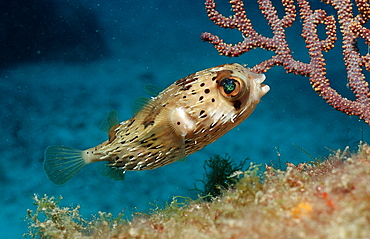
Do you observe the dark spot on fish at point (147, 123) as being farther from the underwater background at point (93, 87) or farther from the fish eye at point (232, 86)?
the underwater background at point (93, 87)

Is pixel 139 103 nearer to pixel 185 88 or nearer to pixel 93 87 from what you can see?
pixel 185 88

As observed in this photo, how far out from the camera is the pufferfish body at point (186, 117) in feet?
9.43

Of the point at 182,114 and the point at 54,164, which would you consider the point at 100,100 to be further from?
the point at 182,114

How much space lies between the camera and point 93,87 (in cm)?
1359

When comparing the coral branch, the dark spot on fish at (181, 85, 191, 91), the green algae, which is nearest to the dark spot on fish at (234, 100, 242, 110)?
the dark spot on fish at (181, 85, 191, 91)

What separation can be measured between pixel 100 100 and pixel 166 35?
5254 mm

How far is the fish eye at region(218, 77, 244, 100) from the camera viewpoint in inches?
109

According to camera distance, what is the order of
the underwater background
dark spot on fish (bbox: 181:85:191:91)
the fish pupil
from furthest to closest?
the underwater background, dark spot on fish (bbox: 181:85:191:91), the fish pupil

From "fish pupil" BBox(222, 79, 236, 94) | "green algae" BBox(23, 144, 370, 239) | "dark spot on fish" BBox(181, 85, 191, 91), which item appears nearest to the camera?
"green algae" BBox(23, 144, 370, 239)

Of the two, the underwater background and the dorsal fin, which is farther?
the underwater background

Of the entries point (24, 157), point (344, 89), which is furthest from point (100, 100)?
point (344, 89)

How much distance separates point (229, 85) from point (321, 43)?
1.64m

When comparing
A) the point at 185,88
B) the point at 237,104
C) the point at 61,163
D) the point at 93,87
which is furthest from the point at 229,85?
the point at 93,87

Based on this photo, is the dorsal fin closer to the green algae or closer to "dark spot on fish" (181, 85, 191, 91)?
"dark spot on fish" (181, 85, 191, 91)
